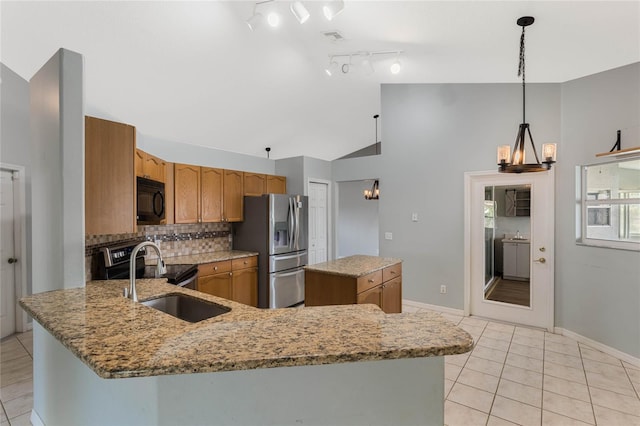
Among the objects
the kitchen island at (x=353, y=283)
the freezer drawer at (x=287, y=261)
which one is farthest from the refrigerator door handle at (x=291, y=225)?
the kitchen island at (x=353, y=283)

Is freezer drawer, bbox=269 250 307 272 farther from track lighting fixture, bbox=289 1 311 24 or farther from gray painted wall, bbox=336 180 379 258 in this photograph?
gray painted wall, bbox=336 180 379 258

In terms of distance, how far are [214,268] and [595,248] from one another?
4.14m

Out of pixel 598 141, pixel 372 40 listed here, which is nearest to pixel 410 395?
pixel 372 40

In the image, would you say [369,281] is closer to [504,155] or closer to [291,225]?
[504,155]

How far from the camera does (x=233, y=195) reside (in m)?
4.35

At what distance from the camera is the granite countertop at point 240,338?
2.80 feet

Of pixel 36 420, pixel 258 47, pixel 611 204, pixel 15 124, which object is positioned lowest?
pixel 36 420

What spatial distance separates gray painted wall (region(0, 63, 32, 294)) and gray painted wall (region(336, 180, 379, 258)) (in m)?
6.25

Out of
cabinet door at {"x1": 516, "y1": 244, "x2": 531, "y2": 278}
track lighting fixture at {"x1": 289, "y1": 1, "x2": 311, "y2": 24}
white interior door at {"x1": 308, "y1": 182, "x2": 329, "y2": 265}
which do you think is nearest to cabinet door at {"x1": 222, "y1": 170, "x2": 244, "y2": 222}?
white interior door at {"x1": 308, "y1": 182, "x2": 329, "y2": 265}

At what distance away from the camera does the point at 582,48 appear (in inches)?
97.4

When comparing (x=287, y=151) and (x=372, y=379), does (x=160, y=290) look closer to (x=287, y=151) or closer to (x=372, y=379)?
(x=372, y=379)

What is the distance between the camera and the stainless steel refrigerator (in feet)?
13.8

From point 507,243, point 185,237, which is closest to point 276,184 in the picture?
point 185,237

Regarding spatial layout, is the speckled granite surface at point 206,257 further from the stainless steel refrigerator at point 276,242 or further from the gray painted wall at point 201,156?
the gray painted wall at point 201,156
